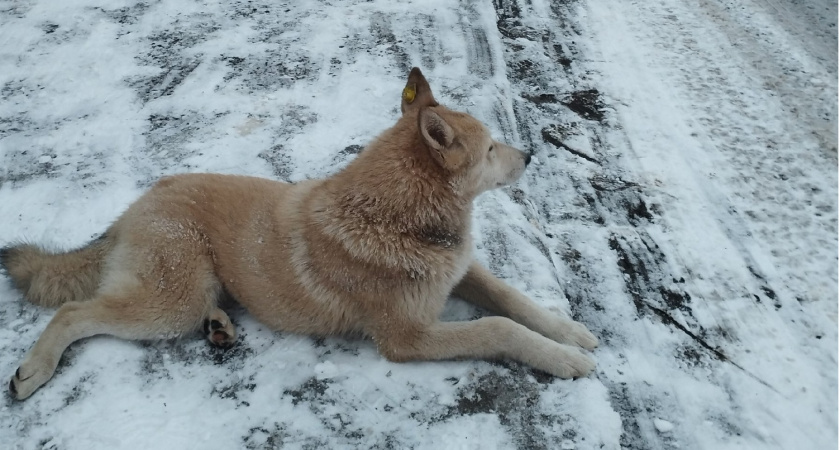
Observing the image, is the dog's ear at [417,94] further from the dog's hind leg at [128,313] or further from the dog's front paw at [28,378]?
the dog's front paw at [28,378]

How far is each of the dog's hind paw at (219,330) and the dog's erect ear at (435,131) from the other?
1516mm

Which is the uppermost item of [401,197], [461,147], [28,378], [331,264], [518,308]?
[461,147]

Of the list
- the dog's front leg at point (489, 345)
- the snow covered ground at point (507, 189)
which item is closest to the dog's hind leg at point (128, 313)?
the snow covered ground at point (507, 189)

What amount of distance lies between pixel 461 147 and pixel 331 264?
93 cm

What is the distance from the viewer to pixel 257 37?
6.46 metres

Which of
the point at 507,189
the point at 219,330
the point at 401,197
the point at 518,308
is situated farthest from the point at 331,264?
the point at 507,189

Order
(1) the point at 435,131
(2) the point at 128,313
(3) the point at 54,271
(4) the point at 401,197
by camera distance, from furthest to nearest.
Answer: (3) the point at 54,271 → (2) the point at 128,313 → (4) the point at 401,197 → (1) the point at 435,131

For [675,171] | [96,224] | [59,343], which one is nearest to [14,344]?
[59,343]

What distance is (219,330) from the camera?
3.37 meters

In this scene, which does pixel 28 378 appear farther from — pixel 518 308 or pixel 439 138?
pixel 518 308

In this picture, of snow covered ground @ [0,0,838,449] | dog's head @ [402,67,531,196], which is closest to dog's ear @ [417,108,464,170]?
dog's head @ [402,67,531,196]

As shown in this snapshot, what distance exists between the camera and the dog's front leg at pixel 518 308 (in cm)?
338

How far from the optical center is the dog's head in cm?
304

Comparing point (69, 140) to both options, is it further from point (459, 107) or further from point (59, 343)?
point (459, 107)
